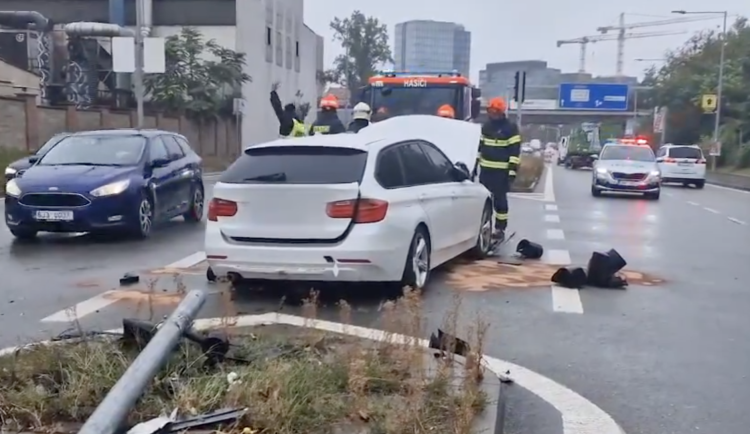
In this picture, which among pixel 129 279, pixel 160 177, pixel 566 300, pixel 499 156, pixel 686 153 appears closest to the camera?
pixel 566 300

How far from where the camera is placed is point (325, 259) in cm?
798

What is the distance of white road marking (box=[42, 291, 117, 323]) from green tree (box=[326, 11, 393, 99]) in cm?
10943

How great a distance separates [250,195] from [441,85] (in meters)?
12.9

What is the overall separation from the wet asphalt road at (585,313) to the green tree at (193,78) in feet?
105

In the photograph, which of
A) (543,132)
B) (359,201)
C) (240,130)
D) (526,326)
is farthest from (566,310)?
(543,132)

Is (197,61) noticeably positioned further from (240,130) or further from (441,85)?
(441,85)

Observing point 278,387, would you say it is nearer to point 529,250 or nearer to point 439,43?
point 529,250

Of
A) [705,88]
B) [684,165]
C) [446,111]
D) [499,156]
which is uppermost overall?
[705,88]

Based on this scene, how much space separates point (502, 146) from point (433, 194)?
3254 mm

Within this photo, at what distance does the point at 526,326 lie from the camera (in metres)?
7.55

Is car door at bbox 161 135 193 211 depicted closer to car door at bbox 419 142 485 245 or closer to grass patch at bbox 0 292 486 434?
car door at bbox 419 142 485 245

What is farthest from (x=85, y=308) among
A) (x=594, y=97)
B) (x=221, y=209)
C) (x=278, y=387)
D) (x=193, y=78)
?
(x=594, y=97)

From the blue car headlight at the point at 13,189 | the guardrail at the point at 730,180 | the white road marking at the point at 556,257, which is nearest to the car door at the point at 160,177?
the blue car headlight at the point at 13,189

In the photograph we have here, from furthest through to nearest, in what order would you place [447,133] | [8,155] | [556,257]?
[8,155] < [447,133] < [556,257]
